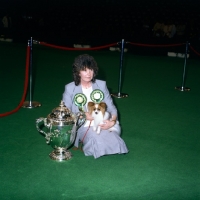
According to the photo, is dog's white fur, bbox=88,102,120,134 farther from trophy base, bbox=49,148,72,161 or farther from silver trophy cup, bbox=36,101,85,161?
trophy base, bbox=49,148,72,161

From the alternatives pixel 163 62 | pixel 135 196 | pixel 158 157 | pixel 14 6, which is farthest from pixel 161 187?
pixel 14 6

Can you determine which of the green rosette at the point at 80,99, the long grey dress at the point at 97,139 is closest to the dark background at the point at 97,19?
the long grey dress at the point at 97,139

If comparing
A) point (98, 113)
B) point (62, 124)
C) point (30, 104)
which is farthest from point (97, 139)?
point (30, 104)

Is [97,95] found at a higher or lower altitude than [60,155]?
higher

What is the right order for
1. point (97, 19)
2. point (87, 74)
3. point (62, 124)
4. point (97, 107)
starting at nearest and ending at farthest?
point (62, 124) < point (97, 107) < point (87, 74) < point (97, 19)

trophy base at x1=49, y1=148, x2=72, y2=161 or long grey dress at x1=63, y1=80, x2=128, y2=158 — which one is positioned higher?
long grey dress at x1=63, y1=80, x2=128, y2=158

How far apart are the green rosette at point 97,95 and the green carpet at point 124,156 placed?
27.5 inches

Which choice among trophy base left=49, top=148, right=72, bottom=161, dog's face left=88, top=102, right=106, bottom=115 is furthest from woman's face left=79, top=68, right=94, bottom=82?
trophy base left=49, top=148, right=72, bottom=161

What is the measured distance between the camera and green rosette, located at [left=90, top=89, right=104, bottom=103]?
412cm

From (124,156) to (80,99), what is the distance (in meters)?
0.89

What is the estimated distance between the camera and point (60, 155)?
4.08 metres

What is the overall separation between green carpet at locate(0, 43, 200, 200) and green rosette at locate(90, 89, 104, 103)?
700 mm

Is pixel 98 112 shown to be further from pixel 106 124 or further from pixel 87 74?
pixel 87 74

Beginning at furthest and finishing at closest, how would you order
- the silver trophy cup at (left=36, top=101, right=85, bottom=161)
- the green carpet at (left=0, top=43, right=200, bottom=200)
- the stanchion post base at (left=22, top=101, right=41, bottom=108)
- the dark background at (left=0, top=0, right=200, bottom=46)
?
the dark background at (left=0, top=0, right=200, bottom=46), the stanchion post base at (left=22, top=101, right=41, bottom=108), the silver trophy cup at (left=36, top=101, right=85, bottom=161), the green carpet at (left=0, top=43, right=200, bottom=200)
